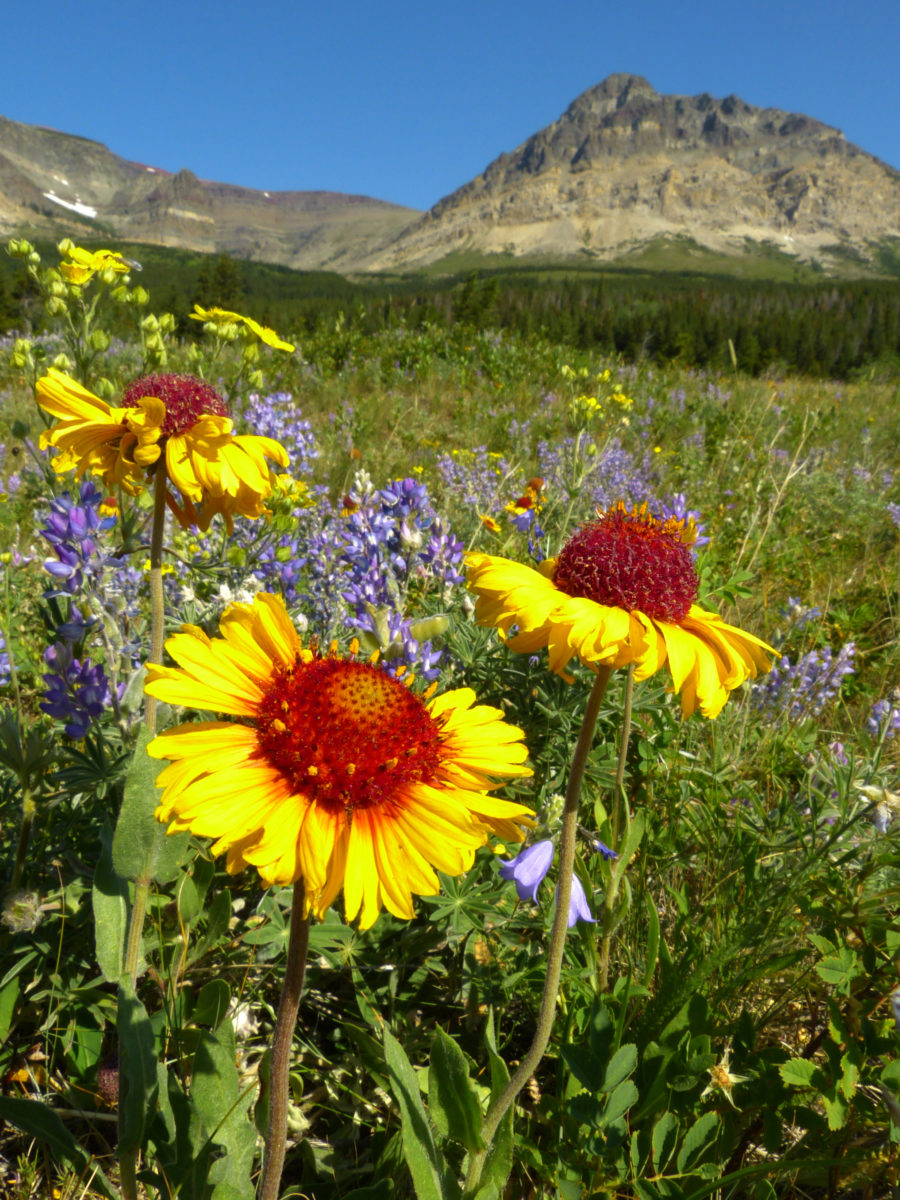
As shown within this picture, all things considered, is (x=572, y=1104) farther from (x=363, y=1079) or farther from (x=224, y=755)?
(x=224, y=755)

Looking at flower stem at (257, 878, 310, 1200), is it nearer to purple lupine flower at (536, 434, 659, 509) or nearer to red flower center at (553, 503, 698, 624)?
red flower center at (553, 503, 698, 624)

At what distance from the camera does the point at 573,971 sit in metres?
1.54

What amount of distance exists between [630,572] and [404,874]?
682 millimetres

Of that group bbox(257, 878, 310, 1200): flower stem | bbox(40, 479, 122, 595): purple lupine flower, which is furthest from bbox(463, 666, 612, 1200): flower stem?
bbox(40, 479, 122, 595): purple lupine flower

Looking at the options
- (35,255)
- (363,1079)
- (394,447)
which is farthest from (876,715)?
(394,447)

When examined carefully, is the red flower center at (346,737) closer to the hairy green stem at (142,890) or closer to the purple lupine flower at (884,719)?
the hairy green stem at (142,890)

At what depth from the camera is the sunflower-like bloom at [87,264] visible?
1939 mm

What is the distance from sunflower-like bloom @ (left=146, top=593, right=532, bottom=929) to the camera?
0.85m

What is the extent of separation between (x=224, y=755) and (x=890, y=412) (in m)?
12.0

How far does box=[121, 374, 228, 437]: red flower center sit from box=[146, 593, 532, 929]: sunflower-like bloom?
27.2 inches

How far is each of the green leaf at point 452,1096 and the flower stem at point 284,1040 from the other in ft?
0.86

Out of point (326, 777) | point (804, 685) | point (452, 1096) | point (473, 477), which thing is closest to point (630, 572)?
point (326, 777)

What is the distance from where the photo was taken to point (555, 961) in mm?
1044

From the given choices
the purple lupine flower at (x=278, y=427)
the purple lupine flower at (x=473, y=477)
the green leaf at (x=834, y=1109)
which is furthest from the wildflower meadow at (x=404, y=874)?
the purple lupine flower at (x=473, y=477)
